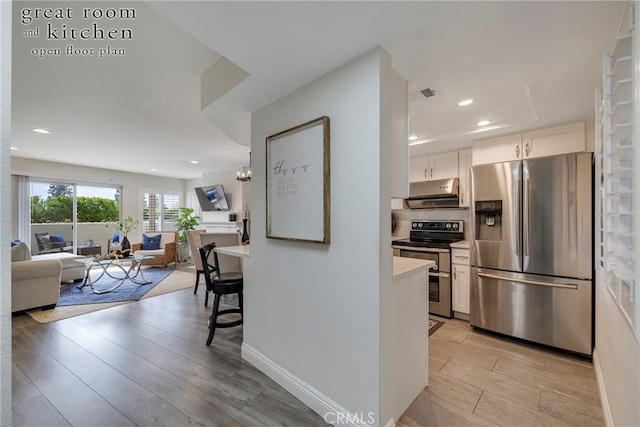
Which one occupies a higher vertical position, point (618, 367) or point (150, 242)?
point (150, 242)

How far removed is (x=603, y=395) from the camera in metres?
1.83

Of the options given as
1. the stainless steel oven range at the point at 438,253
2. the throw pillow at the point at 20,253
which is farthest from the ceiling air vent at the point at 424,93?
the throw pillow at the point at 20,253

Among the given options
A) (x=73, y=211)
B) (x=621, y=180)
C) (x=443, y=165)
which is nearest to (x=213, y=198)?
(x=73, y=211)

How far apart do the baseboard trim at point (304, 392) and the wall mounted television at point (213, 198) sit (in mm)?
5163

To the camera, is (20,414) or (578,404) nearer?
(20,414)

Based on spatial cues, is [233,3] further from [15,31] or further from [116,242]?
[116,242]

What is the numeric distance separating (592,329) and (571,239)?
2.66 ft

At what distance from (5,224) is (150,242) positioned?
23.0ft

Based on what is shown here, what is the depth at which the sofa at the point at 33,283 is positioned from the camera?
3352 mm

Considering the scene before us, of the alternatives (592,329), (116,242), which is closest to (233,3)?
(592,329)

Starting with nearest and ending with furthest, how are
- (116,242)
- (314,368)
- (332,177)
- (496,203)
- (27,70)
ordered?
1. (332,177)
2. (314,368)
3. (27,70)
4. (496,203)
5. (116,242)

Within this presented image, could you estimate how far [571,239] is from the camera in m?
2.48

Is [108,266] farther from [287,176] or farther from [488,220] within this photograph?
[488,220]

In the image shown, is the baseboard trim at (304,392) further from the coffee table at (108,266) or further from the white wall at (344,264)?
the coffee table at (108,266)
